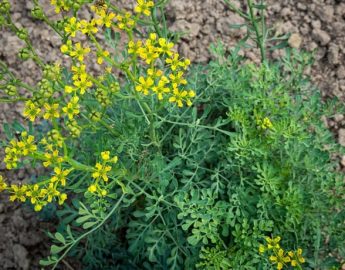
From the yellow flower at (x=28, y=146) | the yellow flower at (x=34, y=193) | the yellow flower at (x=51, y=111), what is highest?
the yellow flower at (x=51, y=111)

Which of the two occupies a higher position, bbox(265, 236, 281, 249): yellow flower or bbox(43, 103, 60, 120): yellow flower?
bbox(43, 103, 60, 120): yellow flower

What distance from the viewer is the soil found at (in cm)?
414

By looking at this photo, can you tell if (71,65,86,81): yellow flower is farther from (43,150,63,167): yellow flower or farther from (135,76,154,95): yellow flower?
(43,150,63,167): yellow flower

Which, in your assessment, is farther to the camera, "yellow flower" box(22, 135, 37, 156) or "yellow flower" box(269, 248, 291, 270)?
"yellow flower" box(269, 248, 291, 270)

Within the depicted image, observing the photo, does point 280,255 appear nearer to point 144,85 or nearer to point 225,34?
point 144,85

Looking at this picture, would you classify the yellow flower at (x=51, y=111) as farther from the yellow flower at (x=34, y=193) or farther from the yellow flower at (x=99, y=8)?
the yellow flower at (x=99, y=8)

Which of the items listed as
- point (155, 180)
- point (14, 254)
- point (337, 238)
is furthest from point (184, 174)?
point (14, 254)

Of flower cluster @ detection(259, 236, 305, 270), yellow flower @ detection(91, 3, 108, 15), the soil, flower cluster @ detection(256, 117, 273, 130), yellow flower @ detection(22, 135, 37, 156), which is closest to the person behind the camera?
yellow flower @ detection(22, 135, 37, 156)

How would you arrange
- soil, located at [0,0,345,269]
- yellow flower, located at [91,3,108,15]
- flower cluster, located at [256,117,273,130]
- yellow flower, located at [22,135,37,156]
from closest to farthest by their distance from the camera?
yellow flower, located at [22,135,37,156], yellow flower, located at [91,3,108,15], flower cluster, located at [256,117,273,130], soil, located at [0,0,345,269]

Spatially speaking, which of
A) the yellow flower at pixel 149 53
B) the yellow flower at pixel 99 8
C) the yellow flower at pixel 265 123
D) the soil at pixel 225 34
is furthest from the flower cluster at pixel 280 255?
the soil at pixel 225 34

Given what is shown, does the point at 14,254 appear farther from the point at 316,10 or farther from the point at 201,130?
the point at 316,10

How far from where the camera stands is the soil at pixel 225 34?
414 cm

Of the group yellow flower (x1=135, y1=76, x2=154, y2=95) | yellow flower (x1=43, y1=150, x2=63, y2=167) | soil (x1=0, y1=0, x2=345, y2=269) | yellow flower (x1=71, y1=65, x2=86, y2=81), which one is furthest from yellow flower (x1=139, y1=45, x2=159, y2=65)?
soil (x1=0, y1=0, x2=345, y2=269)

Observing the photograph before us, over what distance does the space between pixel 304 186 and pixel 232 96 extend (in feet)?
2.36
